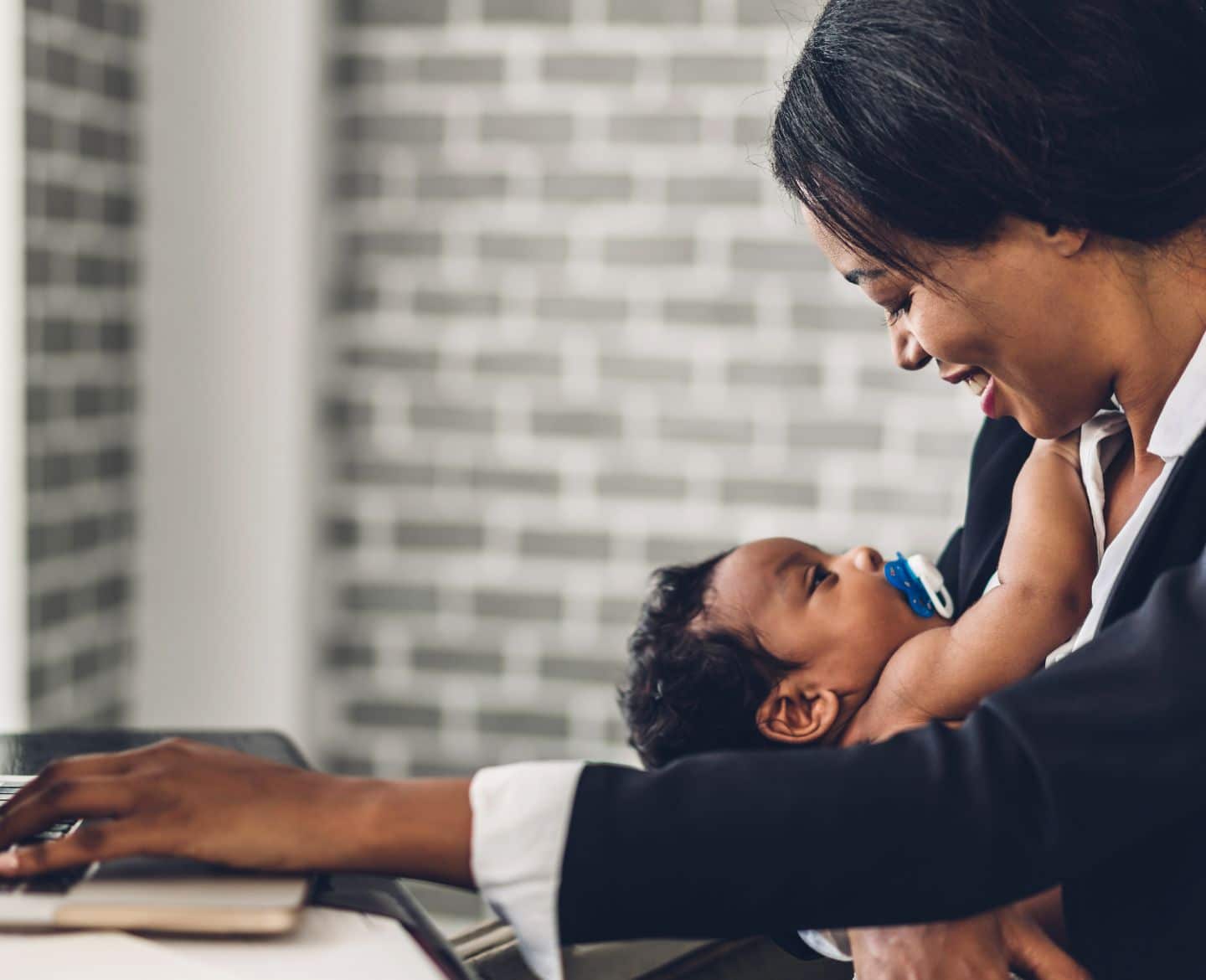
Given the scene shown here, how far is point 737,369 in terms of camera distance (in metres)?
3.31

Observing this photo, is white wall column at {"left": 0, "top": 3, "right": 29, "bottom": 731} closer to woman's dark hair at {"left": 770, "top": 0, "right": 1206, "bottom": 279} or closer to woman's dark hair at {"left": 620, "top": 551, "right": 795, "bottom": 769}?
woman's dark hair at {"left": 620, "top": 551, "right": 795, "bottom": 769}

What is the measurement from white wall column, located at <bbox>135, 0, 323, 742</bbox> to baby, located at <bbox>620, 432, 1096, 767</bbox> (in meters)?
1.85

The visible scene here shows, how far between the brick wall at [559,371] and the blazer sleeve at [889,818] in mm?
2380

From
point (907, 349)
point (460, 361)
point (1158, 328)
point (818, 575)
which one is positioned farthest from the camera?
point (460, 361)

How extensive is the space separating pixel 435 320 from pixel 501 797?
263 cm

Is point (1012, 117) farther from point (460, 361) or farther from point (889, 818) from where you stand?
point (460, 361)

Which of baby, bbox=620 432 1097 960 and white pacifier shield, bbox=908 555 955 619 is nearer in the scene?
baby, bbox=620 432 1097 960

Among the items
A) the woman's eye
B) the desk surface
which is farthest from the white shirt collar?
the desk surface

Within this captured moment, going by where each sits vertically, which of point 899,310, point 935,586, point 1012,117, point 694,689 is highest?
point 1012,117

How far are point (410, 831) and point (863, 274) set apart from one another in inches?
25.4

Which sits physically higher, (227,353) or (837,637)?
(227,353)

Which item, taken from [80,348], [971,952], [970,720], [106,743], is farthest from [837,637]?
[80,348]

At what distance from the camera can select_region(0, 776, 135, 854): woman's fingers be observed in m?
0.86

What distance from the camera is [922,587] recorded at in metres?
1.60
